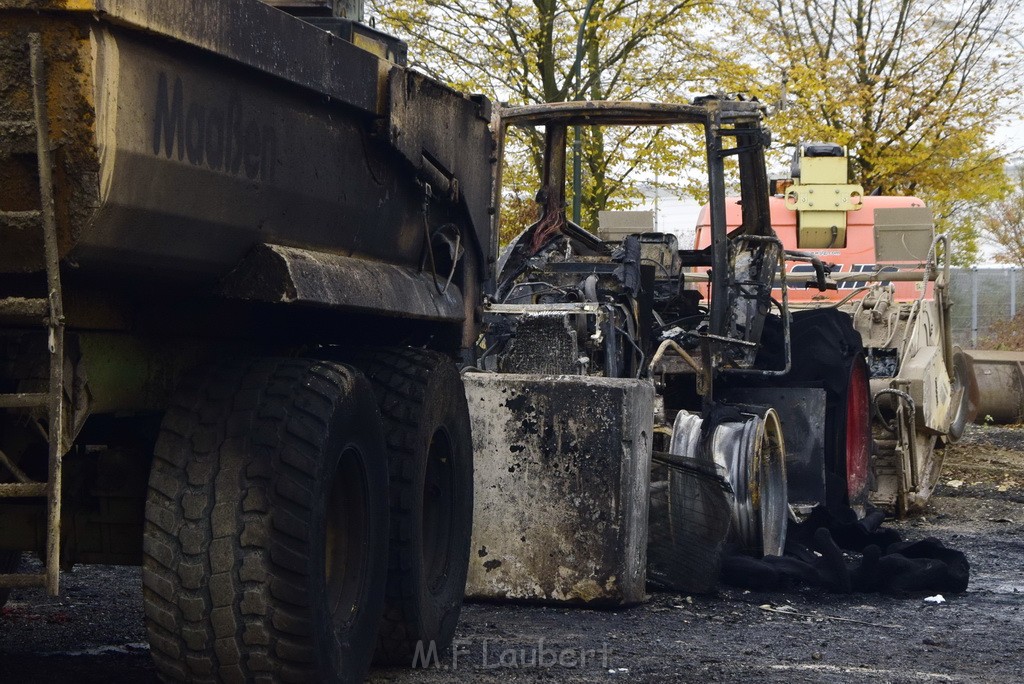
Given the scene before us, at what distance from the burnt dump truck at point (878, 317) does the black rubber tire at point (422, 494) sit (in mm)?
3077

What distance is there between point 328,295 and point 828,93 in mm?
20773

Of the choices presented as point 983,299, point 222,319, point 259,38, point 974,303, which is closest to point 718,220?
point 222,319

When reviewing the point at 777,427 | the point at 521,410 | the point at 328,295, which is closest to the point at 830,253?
the point at 777,427

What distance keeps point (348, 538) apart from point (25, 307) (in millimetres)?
1407

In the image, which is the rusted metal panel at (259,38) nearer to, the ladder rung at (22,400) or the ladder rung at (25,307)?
the ladder rung at (25,307)

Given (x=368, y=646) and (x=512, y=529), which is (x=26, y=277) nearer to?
(x=368, y=646)

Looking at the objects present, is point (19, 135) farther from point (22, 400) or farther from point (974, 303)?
point (974, 303)

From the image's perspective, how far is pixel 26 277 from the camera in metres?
3.02

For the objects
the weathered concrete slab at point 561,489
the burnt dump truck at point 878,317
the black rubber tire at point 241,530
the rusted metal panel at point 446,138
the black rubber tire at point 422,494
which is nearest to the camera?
the black rubber tire at point 241,530

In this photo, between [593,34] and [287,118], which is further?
[593,34]

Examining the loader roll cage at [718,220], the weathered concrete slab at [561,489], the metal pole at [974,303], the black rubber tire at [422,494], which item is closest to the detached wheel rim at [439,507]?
the black rubber tire at [422,494]

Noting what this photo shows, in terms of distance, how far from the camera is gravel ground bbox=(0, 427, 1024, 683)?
15.4 ft

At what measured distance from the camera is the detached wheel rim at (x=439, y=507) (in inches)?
195

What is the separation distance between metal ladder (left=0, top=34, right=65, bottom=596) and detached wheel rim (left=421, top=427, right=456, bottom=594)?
2.04 metres
